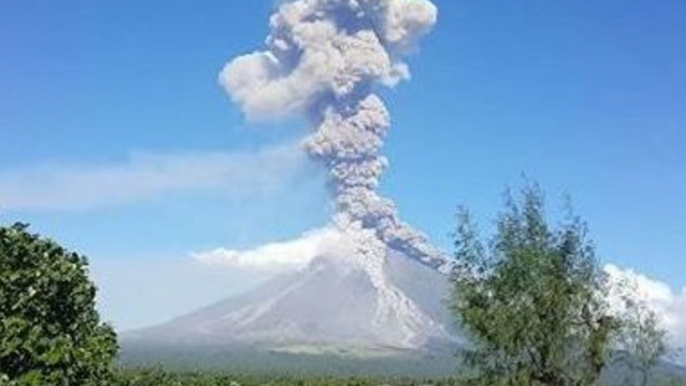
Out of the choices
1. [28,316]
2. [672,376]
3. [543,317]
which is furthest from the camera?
[672,376]

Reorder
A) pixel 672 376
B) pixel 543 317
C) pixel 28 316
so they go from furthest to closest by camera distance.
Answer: pixel 672 376 < pixel 543 317 < pixel 28 316

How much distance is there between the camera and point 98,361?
49.1 meters

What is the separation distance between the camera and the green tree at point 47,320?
152 ft

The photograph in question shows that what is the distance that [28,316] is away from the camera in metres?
48.4

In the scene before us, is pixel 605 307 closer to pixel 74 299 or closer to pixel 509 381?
pixel 509 381

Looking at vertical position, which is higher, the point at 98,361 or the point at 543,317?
the point at 543,317

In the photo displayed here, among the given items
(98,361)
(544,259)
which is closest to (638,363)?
(544,259)

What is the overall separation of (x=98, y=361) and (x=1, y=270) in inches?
214

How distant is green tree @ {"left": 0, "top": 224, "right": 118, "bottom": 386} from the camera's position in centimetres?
4625

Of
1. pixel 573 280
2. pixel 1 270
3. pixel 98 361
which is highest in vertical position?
pixel 573 280

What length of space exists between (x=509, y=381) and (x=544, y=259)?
7.32 m

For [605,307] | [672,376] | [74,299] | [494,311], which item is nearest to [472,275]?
[494,311]

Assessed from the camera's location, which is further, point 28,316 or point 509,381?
point 509,381

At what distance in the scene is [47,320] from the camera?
49281 mm
